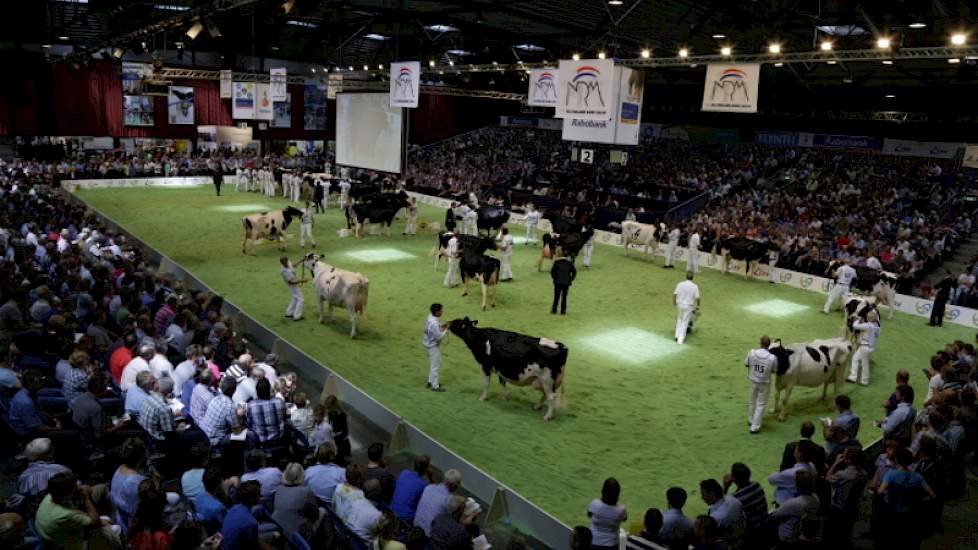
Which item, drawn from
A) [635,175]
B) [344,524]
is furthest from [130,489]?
[635,175]

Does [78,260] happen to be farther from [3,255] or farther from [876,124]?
[876,124]

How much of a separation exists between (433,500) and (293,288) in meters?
8.34

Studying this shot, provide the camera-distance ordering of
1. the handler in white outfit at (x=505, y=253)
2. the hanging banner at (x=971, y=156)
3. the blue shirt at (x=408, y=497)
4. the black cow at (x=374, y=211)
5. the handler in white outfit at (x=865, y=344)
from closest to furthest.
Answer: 1. the blue shirt at (x=408, y=497)
2. the handler in white outfit at (x=865, y=344)
3. the handler in white outfit at (x=505, y=253)
4. the black cow at (x=374, y=211)
5. the hanging banner at (x=971, y=156)

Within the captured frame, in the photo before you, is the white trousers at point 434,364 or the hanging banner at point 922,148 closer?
the white trousers at point 434,364

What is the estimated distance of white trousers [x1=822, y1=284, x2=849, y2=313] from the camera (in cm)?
1611

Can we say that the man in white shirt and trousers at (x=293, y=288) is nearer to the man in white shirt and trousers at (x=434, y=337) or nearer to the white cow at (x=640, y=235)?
the man in white shirt and trousers at (x=434, y=337)

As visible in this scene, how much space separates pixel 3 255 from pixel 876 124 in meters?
31.4

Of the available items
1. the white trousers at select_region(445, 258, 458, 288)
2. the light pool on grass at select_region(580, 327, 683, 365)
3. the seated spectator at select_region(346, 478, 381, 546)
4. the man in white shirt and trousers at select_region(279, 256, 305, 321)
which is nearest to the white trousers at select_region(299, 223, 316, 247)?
the white trousers at select_region(445, 258, 458, 288)

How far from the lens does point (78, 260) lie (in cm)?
1283

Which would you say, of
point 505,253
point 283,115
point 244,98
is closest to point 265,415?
point 505,253

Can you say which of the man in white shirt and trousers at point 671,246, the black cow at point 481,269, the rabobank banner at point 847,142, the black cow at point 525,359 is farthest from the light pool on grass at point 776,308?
the rabobank banner at point 847,142

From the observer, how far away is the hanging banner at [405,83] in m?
21.6

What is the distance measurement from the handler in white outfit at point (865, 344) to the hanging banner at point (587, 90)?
7670 mm

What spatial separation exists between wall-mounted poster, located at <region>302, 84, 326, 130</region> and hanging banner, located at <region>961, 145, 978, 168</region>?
3334 cm
